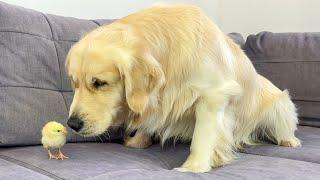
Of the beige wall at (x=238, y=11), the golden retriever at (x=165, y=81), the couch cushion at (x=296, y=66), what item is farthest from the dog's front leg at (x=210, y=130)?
the beige wall at (x=238, y=11)

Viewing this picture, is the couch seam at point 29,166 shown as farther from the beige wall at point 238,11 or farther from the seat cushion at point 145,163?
the beige wall at point 238,11

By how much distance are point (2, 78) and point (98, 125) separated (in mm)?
408

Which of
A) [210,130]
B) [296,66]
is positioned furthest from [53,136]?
[296,66]

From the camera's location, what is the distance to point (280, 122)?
200 cm

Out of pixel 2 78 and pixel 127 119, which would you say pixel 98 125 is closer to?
pixel 127 119

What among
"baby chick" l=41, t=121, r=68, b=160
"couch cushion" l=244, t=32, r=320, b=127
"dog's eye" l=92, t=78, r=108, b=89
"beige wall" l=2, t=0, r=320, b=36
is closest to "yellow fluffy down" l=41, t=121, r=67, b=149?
"baby chick" l=41, t=121, r=68, b=160

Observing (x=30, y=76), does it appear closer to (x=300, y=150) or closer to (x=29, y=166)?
(x=29, y=166)

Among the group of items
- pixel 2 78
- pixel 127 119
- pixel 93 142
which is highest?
pixel 2 78

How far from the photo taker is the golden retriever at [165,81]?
4.68 feet

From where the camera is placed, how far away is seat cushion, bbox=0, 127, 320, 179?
129 cm

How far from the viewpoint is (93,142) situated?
5.80ft

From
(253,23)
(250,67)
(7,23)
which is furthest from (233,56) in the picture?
(253,23)

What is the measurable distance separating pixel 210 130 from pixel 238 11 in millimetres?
2070

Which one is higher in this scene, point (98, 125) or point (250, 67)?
point (250, 67)
